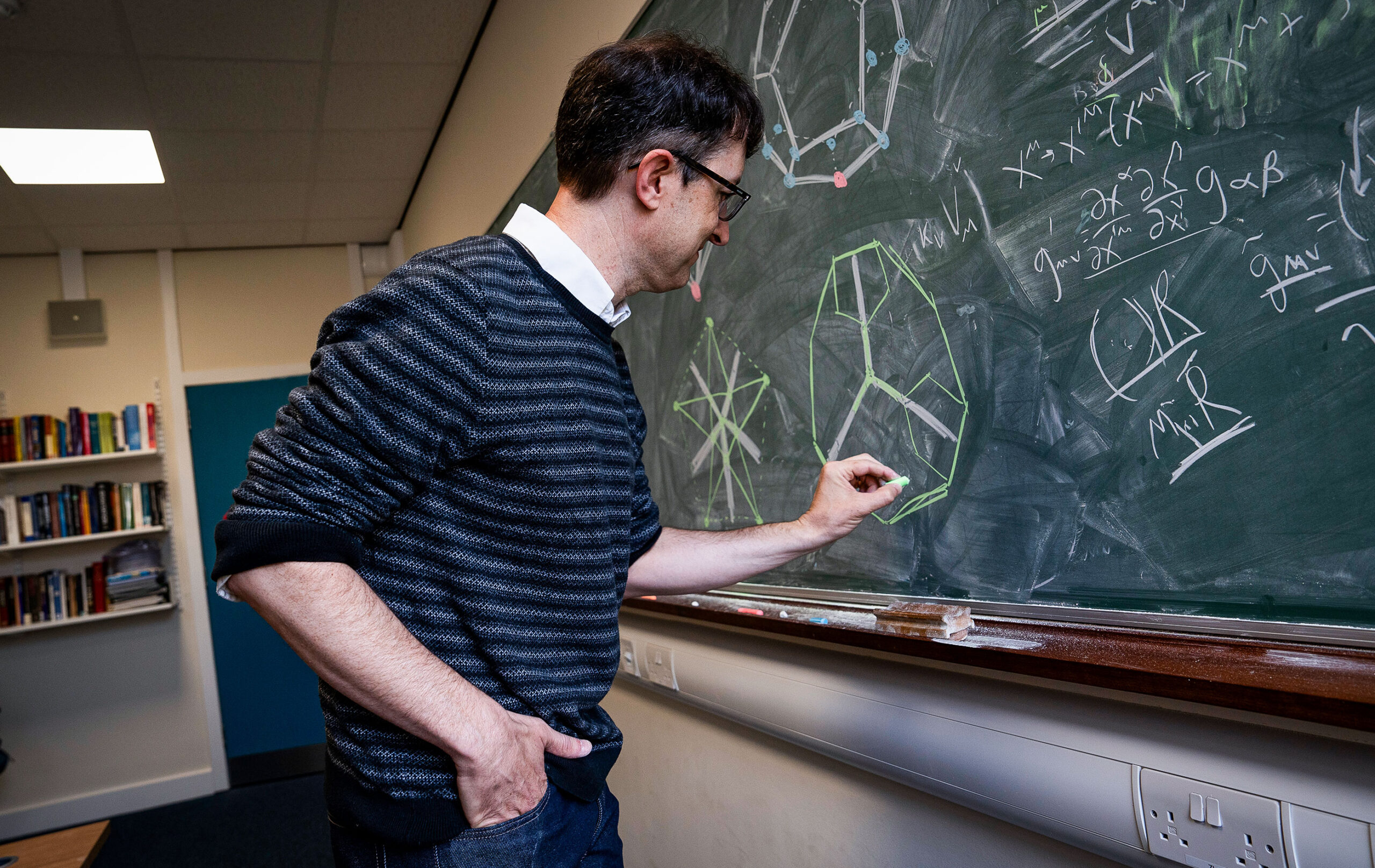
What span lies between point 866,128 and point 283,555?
1005 millimetres

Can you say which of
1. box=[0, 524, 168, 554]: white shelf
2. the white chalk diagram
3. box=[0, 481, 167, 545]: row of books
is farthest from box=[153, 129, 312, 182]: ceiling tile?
the white chalk diagram

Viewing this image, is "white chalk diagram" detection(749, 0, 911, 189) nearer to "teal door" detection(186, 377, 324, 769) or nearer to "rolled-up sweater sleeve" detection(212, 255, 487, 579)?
"rolled-up sweater sleeve" detection(212, 255, 487, 579)

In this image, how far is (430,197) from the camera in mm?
4414

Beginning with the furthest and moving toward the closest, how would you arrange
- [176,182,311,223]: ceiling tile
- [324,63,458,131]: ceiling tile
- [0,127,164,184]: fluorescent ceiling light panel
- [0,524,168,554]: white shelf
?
[0,524,168,554]: white shelf → [176,182,311,223]: ceiling tile → [0,127,164,184]: fluorescent ceiling light panel → [324,63,458,131]: ceiling tile

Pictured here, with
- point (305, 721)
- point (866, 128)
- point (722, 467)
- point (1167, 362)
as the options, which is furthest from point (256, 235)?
point (1167, 362)

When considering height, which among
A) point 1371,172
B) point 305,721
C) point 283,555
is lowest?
point 305,721

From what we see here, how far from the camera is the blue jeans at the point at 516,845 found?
0.86m

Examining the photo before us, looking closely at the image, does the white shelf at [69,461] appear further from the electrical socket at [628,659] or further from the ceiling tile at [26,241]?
Result: the electrical socket at [628,659]

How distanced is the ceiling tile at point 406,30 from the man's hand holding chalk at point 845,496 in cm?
268

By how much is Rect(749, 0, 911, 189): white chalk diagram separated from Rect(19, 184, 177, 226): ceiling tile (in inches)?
157

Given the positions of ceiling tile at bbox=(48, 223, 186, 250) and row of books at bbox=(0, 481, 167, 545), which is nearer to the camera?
row of books at bbox=(0, 481, 167, 545)

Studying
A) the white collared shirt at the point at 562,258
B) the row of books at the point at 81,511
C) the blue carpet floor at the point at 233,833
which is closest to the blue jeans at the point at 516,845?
the white collared shirt at the point at 562,258

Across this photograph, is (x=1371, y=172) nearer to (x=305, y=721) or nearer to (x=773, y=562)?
(x=773, y=562)

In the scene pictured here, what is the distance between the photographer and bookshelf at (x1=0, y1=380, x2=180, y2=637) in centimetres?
464
